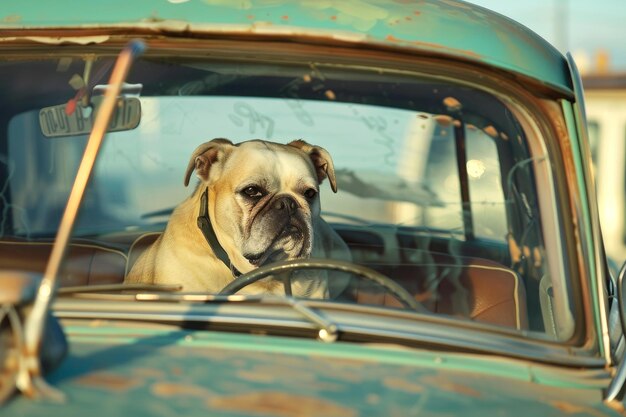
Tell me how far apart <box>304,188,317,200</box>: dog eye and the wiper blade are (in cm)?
139

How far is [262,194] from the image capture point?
3.91 m

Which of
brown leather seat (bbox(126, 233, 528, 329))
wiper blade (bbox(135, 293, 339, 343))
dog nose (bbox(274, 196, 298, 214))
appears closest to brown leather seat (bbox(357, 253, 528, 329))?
brown leather seat (bbox(126, 233, 528, 329))

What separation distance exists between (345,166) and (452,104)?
68 centimetres

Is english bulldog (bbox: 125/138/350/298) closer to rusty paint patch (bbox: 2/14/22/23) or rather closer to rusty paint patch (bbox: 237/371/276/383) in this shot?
rusty paint patch (bbox: 2/14/22/23)

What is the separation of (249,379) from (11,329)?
41 cm

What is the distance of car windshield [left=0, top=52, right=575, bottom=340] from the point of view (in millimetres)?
2779

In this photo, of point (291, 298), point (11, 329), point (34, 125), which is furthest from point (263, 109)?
point (11, 329)

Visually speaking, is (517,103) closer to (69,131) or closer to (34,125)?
(69,131)

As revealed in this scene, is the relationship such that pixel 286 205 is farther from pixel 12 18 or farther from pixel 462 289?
pixel 12 18

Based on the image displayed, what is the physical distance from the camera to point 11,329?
1.91 metres

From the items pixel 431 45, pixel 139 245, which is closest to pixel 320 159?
pixel 139 245

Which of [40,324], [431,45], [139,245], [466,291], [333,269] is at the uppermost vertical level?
[431,45]

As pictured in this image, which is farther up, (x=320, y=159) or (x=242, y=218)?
(x=320, y=159)

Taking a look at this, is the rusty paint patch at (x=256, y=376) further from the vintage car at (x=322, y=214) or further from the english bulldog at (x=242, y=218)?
the english bulldog at (x=242, y=218)
